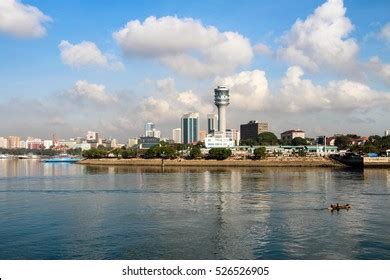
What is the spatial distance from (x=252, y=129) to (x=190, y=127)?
31896 mm

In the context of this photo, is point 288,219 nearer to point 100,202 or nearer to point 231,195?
point 231,195

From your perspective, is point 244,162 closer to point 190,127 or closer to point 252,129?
point 252,129

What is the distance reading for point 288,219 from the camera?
19516mm

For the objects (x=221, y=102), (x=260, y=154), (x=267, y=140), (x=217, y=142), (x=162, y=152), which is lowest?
(x=260, y=154)

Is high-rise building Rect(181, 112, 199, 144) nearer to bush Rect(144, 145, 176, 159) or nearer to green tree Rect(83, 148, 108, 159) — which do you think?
green tree Rect(83, 148, 108, 159)

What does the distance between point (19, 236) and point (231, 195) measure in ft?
47.1

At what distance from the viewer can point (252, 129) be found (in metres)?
148

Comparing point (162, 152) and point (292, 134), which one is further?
point (292, 134)

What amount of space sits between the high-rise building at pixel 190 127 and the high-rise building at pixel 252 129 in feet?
73.3

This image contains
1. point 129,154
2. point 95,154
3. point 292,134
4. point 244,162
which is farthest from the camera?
point 292,134

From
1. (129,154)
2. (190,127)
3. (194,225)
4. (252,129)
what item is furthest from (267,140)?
(194,225)

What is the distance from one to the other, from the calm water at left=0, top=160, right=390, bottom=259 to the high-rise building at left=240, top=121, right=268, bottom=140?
114885 millimetres

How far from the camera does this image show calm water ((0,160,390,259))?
1433 cm

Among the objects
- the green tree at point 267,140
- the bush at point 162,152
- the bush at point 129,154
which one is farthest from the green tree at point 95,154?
the green tree at point 267,140
